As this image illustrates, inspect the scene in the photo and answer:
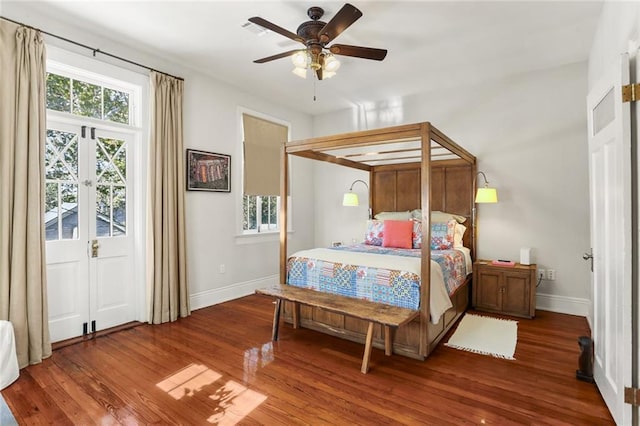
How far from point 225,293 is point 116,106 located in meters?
2.64

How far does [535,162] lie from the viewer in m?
4.18

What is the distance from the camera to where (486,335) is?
3.33m

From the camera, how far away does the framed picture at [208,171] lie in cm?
411

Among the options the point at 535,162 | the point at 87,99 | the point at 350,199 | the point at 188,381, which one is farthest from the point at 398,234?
the point at 87,99

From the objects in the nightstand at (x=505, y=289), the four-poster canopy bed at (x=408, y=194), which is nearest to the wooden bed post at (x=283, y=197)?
the four-poster canopy bed at (x=408, y=194)

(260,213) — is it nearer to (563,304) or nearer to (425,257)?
(425,257)

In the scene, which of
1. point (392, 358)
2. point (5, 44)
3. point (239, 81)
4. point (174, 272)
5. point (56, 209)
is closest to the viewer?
point (5, 44)

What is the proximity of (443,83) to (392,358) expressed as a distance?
3.68m

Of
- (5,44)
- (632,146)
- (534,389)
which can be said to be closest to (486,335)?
(534,389)

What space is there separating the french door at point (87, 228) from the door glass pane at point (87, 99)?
0.16 meters

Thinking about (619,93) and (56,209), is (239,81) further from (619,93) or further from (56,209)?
(619,93)

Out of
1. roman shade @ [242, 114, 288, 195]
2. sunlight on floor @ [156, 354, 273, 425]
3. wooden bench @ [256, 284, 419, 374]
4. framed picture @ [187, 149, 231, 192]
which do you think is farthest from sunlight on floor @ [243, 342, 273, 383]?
roman shade @ [242, 114, 288, 195]

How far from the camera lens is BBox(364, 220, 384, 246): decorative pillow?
14.9ft

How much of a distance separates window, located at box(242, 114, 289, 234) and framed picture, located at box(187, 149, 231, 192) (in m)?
0.36
